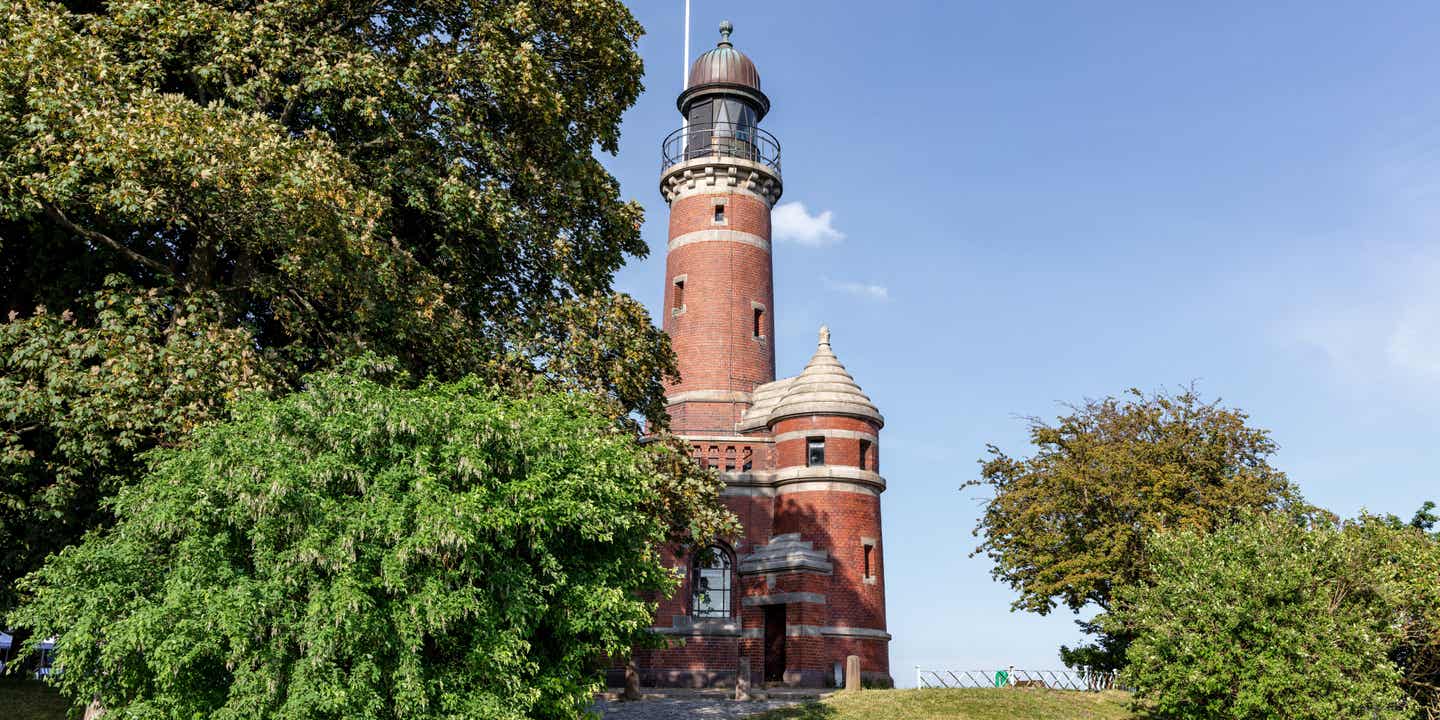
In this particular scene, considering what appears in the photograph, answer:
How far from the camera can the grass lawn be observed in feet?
76.4

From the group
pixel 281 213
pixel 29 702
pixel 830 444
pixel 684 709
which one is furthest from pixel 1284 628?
pixel 29 702

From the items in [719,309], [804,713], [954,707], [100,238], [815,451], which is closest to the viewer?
[100,238]

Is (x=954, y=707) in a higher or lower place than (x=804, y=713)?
higher

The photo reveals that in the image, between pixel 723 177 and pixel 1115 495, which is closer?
pixel 1115 495

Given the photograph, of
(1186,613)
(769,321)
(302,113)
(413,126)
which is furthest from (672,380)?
(769,321)

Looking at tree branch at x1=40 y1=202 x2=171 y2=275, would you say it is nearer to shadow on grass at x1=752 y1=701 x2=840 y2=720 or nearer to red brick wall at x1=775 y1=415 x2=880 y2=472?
shadow on grass at x1=752 y1=701 x2=840 y2=720

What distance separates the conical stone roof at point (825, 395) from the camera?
33281mm

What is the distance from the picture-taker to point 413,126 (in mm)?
18844

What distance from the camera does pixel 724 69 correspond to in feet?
135

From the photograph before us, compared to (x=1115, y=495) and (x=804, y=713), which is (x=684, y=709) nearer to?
(x=804, y=713)

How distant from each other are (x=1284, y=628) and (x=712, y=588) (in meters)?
17.8

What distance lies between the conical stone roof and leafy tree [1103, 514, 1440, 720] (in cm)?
1176

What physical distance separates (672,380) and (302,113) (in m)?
8.79

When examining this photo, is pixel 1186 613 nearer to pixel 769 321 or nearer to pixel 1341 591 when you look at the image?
pixel 1341 591
